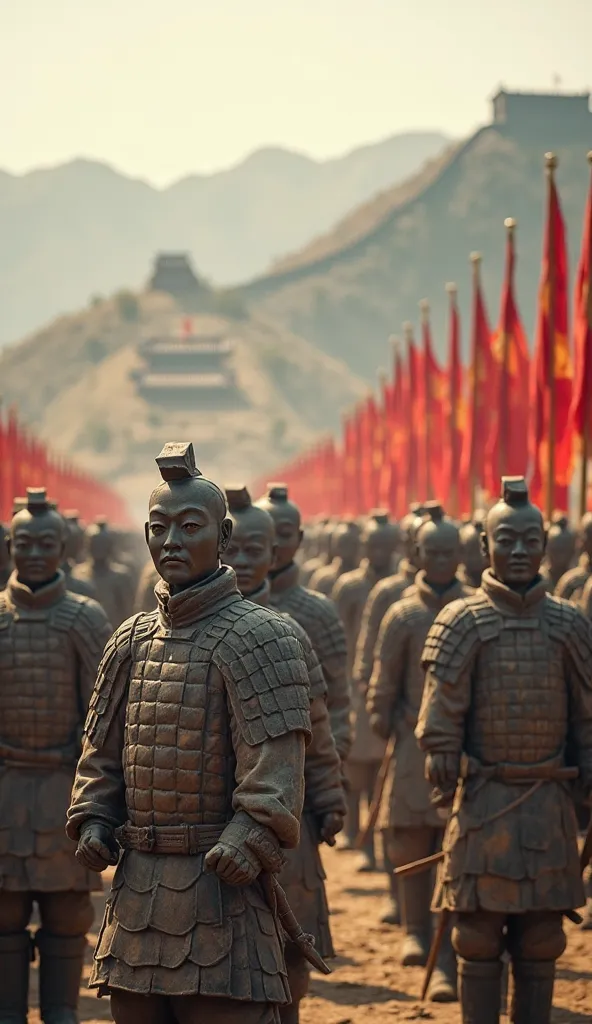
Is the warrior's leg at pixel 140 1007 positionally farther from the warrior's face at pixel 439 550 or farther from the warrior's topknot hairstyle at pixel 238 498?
the warrior's face at pixel 439 550

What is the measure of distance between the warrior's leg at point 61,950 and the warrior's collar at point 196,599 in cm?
319

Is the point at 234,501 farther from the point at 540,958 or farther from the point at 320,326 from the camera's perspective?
the point at 320,326

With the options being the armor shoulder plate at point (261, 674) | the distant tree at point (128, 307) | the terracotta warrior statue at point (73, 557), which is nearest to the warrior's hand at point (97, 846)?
the armor shoulder plate at point (261, 674)

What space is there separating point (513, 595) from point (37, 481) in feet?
123

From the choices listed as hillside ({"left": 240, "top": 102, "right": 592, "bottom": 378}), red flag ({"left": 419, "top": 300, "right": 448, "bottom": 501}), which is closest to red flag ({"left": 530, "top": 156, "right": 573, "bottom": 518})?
red flag ({"left": 419, "top": 300, "right": 448, "bottom": 501})

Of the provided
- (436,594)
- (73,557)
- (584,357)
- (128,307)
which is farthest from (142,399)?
(436,594)

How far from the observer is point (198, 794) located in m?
6.30

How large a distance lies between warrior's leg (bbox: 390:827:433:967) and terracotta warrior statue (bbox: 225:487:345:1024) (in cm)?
260

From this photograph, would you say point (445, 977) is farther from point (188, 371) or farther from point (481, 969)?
point (188, 371)

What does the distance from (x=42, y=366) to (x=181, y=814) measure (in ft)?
502

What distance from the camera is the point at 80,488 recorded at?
6431cm

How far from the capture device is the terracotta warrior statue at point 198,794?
6.20m

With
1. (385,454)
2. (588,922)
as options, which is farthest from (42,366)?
(588,922)

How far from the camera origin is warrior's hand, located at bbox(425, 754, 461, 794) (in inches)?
344
